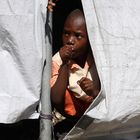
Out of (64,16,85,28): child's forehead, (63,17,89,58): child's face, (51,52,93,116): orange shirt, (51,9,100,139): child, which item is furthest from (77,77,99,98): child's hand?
(64,16,85,28): child's forehead

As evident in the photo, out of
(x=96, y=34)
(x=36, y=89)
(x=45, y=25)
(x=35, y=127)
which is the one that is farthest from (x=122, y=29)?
(x=35, y=127)

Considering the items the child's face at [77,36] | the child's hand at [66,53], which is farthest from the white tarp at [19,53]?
the child's face at [77,36]

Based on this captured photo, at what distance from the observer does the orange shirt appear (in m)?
2.83

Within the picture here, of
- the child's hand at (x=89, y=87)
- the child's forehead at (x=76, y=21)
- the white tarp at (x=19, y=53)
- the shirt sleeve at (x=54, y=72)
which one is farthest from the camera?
the child's forehead at (x=76, y=21)

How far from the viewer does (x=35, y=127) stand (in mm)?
3252

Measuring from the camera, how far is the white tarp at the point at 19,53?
2.47 meters

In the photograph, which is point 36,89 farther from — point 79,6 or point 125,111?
point 79,6

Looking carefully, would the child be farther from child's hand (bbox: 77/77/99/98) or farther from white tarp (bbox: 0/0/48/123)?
white tarp (bbox: 0/0/48/123)

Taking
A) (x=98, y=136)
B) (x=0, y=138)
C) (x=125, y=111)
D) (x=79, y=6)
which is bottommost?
(x=0, y=138)

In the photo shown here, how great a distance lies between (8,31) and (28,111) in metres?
0.47

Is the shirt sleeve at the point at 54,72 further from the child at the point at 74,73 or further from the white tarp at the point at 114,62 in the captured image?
the white tarp at the point at 114,62

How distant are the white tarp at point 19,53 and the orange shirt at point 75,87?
0.30 meters

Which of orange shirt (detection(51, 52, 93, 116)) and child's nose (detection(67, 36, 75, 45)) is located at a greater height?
child's nose (detection(67, 36, 75, 45))

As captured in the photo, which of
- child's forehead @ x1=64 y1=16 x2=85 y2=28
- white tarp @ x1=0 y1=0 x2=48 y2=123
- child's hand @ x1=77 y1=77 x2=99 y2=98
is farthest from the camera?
child's forehead @ x1=64 y1=16 x2=85 y2=28
